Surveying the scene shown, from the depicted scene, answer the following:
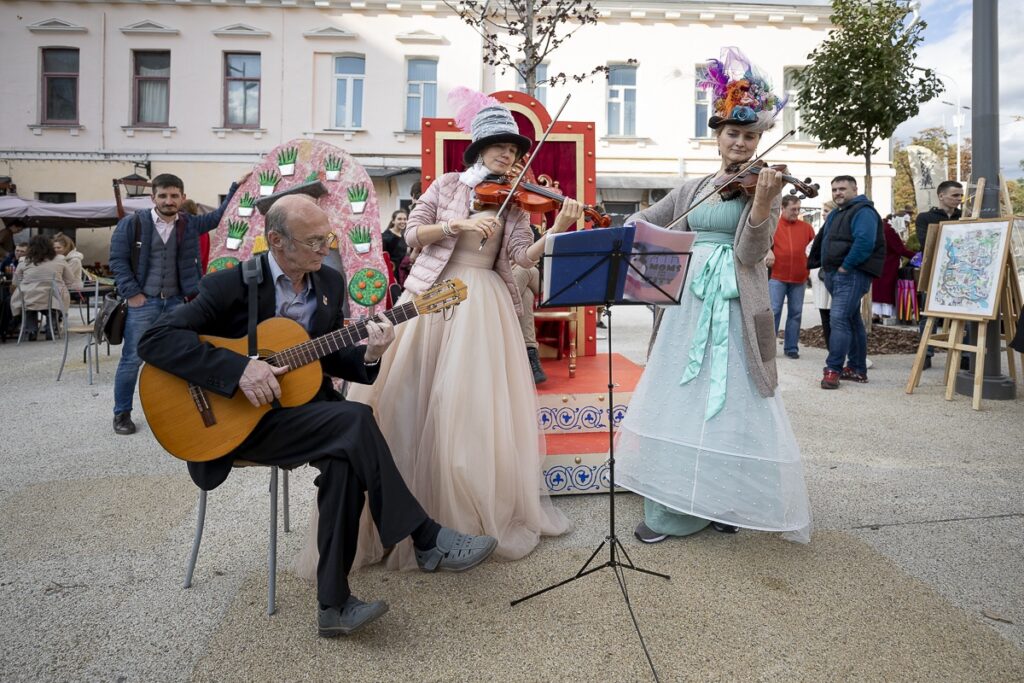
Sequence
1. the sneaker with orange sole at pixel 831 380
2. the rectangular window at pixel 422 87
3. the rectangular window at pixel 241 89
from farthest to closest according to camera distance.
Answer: the rectangular window at pixel 422 87
the rectangular window at pixel 241 89
the sneaker with orange sole at pixel 831 380

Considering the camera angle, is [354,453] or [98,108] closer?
[354,453]

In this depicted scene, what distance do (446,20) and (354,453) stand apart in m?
18.3

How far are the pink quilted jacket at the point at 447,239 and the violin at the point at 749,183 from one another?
3.05ft

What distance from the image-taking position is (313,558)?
9.05 feet

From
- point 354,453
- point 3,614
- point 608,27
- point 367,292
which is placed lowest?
point 3,614

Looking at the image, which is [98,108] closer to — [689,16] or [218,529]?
[689,16]

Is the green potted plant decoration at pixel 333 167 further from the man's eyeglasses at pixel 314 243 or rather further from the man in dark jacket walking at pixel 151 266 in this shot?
the man's eyeglasses at pixel 314 243

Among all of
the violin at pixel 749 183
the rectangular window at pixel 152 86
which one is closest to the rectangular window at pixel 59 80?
the rectangular window at pixel 152 86

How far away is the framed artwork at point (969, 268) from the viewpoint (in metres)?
5.62

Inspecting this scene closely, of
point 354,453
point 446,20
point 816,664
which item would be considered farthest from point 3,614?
point 446,20

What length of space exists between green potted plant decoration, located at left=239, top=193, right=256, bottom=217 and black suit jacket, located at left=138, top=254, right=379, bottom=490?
275 cm

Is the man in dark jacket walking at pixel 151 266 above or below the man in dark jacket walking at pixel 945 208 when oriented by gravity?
below

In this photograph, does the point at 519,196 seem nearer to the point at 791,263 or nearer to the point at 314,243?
the point at 314,243

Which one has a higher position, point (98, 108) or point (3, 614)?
point (98, 108)
